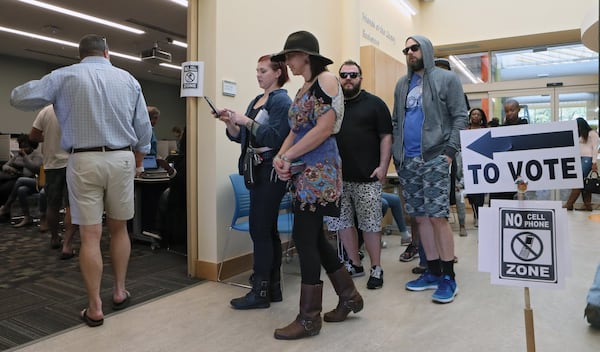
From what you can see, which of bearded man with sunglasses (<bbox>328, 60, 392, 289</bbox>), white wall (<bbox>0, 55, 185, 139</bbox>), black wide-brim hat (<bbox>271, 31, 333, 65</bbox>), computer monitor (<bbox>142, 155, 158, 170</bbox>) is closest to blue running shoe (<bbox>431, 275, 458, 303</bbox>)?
bearded man with sunglasses (<bbox>328, 60, 392, 289</bbox>)

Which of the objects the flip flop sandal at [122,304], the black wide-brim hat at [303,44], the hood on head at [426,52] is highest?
the hood on head at [426,52]

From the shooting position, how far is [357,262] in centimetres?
320

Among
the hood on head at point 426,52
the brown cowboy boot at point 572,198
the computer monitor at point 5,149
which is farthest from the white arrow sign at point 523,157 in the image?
the computer monitor at point 5,149

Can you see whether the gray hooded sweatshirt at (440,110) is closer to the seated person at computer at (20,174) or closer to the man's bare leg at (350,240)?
the man's bare leg at (350,240)

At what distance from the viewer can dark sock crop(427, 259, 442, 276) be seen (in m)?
2.89

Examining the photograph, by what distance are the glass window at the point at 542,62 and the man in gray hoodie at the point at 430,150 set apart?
19.5 feet

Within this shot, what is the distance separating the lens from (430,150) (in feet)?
8.82

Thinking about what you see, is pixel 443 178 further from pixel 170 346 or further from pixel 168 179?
pixel 168 179

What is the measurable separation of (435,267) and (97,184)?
6.92ft

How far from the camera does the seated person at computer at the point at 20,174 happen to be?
558cm

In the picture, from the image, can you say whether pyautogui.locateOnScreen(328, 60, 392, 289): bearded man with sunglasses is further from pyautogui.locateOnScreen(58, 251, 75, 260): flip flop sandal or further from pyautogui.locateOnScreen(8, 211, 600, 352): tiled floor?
pyautogui.locateOnScreen(58, 251, 75, 260): flip flop sandal

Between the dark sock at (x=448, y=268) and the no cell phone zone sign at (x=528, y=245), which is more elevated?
the no cell phone zone sign at (x=528, y=245)

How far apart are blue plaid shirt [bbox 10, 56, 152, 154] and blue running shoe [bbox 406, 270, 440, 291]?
196cm

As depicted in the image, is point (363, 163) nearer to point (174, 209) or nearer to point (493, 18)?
point (174, 209)
